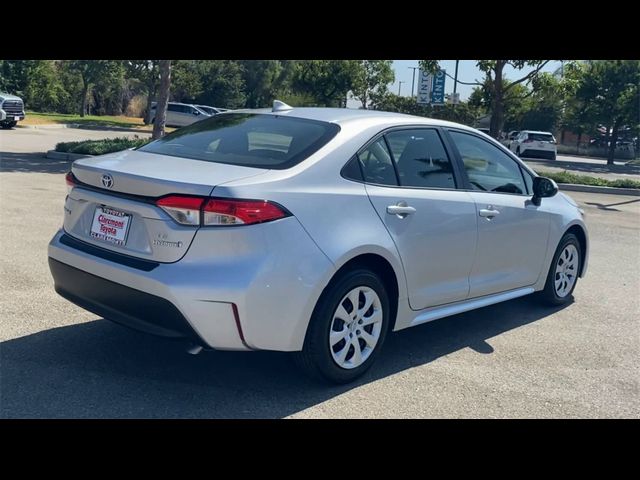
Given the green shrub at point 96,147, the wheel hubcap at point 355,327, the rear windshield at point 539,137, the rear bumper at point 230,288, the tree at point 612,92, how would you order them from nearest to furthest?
the rear bumper at point 230,288
the wheel hubcap at point 355,327
the green shrub at point 96,147
the tree at point 612,92
the rear windshield at point 539,137

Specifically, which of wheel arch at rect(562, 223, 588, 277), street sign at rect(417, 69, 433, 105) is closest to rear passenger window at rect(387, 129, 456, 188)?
wheel arch at rect(562, 223, 588, 277)

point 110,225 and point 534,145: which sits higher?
point 534,145

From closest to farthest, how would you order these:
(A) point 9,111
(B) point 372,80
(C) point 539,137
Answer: (A) point 9,111 → (C) point 539,137 → (B) point 372,80

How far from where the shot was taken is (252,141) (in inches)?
173

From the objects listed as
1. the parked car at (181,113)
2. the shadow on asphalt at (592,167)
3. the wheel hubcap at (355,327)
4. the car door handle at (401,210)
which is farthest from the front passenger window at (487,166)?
the parked car at (181,113)

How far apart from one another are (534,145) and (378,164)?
33.4 m

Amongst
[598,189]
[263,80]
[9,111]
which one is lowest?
[598,189]

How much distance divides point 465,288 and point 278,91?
4528 cm

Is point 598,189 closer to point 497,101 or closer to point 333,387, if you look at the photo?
point 497,101

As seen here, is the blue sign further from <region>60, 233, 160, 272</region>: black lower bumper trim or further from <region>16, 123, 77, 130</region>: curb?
<region>60, 233, 160, 272</region>: black lower bumper trim

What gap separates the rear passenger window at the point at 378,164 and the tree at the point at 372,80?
35608 millimetres

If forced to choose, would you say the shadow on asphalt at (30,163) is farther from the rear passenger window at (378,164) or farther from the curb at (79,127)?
the curb at (79,127)

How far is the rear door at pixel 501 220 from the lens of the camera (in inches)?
201

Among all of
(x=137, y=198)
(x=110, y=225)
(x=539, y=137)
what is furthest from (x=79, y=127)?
(x=137, y=198)
